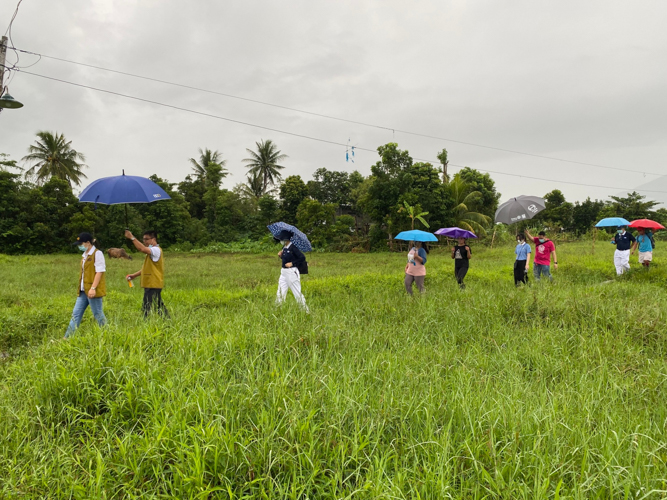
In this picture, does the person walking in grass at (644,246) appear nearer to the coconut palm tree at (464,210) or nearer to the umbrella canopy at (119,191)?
the umbrella canopy at (119,191)

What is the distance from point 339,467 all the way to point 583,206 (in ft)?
131

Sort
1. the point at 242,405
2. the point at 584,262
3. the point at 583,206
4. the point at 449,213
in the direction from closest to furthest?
the point at 242,405, the point at 584,262, the point at 449,213, the point at 583,206

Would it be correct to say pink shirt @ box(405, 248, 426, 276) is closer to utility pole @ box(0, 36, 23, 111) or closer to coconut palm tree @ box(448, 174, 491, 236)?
utility pole @ box(0, 36, 23, 111)

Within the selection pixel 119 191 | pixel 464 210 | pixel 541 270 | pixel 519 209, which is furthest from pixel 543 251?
pixel 464 210

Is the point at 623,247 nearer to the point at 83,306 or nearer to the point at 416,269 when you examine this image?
the point at 416,269

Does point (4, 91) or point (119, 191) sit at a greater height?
point (4, 91)

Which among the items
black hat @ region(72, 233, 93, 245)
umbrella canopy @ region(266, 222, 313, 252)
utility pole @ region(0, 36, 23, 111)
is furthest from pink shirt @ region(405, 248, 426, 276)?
utility pole @ region(0, 36, 23, 111)

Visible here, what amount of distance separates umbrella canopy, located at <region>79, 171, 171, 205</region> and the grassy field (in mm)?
1998

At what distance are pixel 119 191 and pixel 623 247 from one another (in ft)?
39.0

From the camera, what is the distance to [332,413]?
255 cm

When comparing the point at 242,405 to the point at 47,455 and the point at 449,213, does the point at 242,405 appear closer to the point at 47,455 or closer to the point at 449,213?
the point at 47,455

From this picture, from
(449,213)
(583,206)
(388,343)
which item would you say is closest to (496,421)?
(388,343)

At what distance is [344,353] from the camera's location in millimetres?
3984

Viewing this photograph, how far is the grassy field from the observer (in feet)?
6.73
